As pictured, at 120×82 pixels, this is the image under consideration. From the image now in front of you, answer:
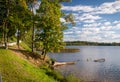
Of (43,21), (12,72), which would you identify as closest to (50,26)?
(43,21)

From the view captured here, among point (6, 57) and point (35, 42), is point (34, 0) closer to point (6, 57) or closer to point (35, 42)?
Result: point (35, 42)

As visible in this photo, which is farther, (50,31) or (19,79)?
(50,31)

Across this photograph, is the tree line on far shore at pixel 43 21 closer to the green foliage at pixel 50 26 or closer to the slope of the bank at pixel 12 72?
the green foliage at pixel 50 26

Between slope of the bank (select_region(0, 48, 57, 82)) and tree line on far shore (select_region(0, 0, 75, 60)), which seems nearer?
slope of the bank (select_region(0, 48, 57, 82))

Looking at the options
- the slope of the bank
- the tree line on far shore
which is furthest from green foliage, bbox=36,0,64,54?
the slope of the bank

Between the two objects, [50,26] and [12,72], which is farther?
[50,26]

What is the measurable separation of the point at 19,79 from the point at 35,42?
22.2 m

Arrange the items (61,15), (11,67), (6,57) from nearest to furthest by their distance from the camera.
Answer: (11,67) < (6,57) < (61,15)

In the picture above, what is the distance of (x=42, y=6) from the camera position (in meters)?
41.8

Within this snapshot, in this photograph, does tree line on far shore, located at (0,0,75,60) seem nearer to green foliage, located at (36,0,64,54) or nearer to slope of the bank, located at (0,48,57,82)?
green foliage, located at (36,0,64,54)

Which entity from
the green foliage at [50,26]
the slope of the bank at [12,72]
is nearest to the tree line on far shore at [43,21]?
the green foliage at [50,26]

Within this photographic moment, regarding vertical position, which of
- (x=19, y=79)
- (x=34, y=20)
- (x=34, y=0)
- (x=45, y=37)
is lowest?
(x=19, y=79)

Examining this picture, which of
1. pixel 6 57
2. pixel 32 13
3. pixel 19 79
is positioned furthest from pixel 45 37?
pixel 19 79

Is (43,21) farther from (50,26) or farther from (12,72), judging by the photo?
(12,72)
